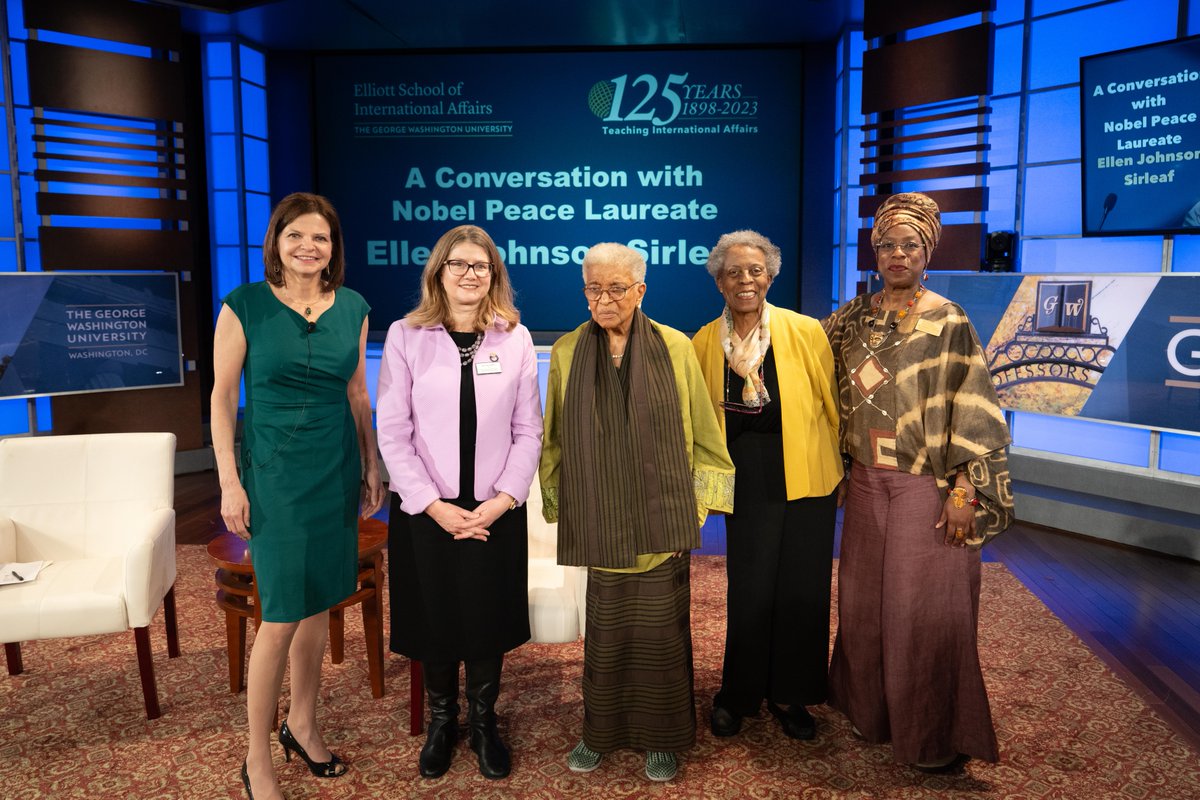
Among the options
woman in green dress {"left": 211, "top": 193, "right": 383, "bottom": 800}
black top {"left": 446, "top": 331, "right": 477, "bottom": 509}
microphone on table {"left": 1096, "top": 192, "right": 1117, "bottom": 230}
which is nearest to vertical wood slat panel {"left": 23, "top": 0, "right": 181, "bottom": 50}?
woman in green dress {"left": 211, "top": 193, "right": 383, "bottom": 800}

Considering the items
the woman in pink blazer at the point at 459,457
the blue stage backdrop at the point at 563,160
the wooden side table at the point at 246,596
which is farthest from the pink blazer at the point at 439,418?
the blue stage backdrop at the point at 563,160

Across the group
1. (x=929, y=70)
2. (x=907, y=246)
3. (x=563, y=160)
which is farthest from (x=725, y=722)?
(x=563, y=160)

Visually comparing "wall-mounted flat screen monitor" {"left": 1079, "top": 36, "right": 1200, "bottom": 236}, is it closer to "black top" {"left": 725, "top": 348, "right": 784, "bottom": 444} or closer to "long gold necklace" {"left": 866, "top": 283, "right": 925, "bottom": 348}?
"long gold necklace" {"left": 866, "top": 283, "right": 925, "bottom": 348}

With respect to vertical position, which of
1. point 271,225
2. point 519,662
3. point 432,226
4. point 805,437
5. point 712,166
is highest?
point 712,166

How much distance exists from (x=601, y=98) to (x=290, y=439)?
6395 mm

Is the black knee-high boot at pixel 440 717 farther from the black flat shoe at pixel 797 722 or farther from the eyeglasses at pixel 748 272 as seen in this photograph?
the eyeglasses at pixel 748 272

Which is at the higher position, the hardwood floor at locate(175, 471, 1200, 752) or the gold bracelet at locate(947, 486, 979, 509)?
the gold bracelet at locate(947, 486, 979, 509)

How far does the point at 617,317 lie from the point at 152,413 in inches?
229

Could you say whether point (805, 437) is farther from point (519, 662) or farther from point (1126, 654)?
point (1126, 654)

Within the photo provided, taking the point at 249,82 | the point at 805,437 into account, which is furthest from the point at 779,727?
the point at 249,82

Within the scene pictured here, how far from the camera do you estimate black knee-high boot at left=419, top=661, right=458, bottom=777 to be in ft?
8.59

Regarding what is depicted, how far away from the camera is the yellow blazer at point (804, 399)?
261cm

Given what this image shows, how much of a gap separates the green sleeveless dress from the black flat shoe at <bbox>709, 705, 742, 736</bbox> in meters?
1.37

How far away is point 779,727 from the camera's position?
2.92 m
